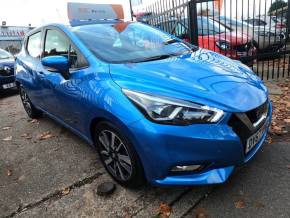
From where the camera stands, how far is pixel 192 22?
6465mm

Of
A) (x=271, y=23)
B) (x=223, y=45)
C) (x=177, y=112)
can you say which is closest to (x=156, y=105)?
(x=177, y=112)

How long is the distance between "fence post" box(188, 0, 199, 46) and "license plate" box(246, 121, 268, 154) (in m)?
4.18

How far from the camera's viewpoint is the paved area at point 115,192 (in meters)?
2.50

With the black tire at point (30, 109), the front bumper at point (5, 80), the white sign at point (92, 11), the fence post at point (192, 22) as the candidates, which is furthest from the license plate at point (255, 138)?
the front bumper at point (5, 80)

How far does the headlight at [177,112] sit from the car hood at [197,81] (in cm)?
5

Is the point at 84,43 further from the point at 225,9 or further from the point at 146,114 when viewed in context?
the point at 225,9

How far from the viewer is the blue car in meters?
2.24

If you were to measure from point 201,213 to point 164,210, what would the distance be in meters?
0.30

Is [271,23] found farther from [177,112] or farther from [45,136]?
[177,112]

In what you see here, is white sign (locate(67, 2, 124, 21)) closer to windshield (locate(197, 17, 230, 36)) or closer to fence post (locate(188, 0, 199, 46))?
fence post (locate(188, 0, 199, 46))

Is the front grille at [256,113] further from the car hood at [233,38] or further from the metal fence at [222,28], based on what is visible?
the car hood at [233,38]

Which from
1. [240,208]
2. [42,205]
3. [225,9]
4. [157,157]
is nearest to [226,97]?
[157,157]

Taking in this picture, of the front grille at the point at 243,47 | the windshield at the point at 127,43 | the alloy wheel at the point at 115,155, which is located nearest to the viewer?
the alloy wheel at the point at 115,155

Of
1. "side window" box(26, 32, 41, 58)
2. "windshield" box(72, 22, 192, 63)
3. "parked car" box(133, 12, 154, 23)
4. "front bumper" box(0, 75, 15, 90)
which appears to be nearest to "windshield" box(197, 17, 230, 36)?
"parked car" box(133, 12, 154, 23)
